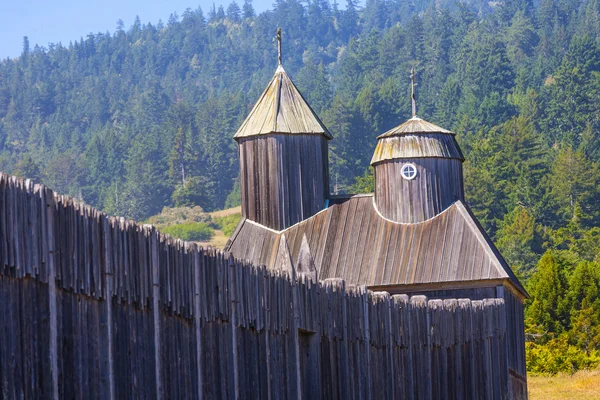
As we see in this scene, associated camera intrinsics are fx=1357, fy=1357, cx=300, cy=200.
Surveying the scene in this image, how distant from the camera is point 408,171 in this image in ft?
119

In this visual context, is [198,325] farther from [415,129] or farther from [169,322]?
[415,129]

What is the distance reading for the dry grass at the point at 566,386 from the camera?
36.4 m

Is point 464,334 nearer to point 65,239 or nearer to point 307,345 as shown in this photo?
point 307,345

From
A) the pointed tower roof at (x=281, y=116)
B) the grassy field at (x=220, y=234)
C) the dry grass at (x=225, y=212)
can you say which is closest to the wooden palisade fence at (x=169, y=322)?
the pointed tower roof at (x=281, y=116)

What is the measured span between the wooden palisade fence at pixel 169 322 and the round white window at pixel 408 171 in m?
12.4

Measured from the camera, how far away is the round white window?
36.1 meters

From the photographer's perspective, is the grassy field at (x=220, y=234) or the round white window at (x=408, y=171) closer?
the round white window at (x=408, y=171)

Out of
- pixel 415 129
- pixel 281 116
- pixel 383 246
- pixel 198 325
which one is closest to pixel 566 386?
pixel 383 246

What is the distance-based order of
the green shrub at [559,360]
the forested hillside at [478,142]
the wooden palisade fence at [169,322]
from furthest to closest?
the forested hillside at [478,142], the green shrub at [559,360], the wooden palisade fence at [169,322]

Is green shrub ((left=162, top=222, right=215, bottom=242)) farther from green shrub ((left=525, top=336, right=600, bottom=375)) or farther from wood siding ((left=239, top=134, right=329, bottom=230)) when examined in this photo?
wood siding ((left=239, top=134, right=329, bottom=230))

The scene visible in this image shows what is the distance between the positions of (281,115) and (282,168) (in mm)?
1629

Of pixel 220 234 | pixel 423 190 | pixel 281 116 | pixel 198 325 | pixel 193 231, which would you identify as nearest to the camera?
pixel 198 325

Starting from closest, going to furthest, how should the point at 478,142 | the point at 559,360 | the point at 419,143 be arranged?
1. the point at 419,143
2. the point at 559,360
3. the point at 478,142

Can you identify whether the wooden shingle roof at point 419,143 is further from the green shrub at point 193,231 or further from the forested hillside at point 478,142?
the green shrub at point 193,231
